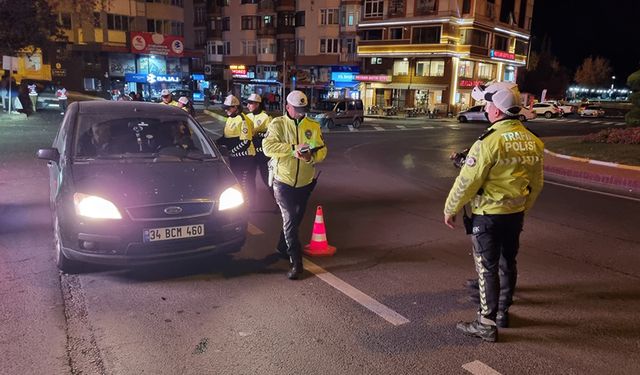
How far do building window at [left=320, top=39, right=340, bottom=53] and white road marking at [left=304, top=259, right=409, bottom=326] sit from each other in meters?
50.3

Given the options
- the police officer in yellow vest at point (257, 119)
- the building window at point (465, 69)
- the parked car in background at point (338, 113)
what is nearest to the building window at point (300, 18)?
the building window at point (465, 69)

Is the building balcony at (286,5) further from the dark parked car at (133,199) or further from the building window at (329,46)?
the dark parked car at (133,199)

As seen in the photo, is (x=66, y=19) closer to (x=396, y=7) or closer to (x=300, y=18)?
(x=300, y=18)

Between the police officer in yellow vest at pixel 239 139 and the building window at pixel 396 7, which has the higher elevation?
the building window at pixel 396 7

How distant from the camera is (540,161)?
148 inches

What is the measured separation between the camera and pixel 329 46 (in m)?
53.5

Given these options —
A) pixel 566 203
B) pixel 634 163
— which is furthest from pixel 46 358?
pixel 634 163

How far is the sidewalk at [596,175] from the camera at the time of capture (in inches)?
425

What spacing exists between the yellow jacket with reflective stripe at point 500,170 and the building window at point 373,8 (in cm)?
4837

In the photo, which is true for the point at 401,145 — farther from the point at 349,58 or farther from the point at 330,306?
the point at 349,58

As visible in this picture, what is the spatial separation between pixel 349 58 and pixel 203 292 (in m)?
50.3

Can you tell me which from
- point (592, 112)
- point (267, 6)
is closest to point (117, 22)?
point (267, 6)

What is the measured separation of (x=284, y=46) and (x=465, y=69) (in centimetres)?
2107

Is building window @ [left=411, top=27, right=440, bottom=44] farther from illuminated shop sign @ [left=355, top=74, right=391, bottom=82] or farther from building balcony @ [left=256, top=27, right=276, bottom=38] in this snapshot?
building balcony @ [left=256, top=27, right=276, bottom=38]
